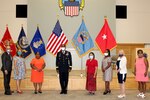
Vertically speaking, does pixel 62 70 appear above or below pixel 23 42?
below

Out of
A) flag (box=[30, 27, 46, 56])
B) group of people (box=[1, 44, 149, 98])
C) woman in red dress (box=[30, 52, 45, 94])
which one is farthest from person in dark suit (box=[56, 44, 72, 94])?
flag (box=[30, 27, 46, 56])

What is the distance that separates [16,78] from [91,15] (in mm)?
6327

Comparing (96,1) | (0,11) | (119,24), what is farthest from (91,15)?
(0,11)

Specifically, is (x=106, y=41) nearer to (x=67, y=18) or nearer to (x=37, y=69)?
(x=37, y=69)

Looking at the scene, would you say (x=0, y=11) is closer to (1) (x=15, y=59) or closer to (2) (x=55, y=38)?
(2) (x=55, y=38)

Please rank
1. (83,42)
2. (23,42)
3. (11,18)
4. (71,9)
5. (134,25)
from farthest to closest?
(134,25)
(11,18)
(71,9)
(23,42)
(83,42)

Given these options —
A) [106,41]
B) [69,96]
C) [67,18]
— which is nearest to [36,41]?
[67,18]

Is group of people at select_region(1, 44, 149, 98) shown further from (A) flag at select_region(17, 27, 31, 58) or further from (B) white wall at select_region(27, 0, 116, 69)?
(B) white wall at select_region(27, 0, 116, 69)

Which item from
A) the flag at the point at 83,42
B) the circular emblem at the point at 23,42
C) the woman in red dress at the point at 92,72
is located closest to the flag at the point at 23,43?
the circular emblem at the point at 23,42

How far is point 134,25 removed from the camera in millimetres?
16047

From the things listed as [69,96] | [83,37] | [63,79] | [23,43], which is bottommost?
[69,96]

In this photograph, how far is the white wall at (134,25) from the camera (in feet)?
52.6

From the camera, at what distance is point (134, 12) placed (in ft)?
52.7

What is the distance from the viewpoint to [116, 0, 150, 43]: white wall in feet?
52.6
